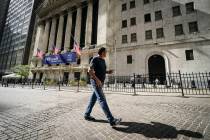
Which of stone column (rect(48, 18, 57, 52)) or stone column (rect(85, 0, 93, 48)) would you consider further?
stone column (rect(48, 18, 57, 52))

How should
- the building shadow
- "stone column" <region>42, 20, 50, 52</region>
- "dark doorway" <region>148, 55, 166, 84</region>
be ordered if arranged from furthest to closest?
"stone column" <region>42, 20, 50, 52</region>
"dark doorway" <region>148, 55, 166, 84</region>
the building shadow

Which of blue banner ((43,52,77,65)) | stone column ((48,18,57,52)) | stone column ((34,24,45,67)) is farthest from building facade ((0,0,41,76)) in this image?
blue banner ((43,52,77,65))

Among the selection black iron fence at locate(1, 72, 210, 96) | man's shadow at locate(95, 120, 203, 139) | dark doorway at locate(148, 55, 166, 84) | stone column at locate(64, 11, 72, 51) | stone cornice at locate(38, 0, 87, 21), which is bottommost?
man's shadow at locate(95, 120, 203, 139)

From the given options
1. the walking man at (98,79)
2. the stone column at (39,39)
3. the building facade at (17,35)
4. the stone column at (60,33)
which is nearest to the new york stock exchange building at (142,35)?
the stone column at (60,33)

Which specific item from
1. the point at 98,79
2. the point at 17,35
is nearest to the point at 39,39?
the point at 17,35

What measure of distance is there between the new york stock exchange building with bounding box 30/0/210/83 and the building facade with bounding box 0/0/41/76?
3351 cm

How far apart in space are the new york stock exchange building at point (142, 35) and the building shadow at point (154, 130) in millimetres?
18793

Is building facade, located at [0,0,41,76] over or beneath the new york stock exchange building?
over

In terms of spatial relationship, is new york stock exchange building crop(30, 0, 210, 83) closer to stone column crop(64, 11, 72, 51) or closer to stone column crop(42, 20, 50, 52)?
stone column crop(64, 11, 72, 51)

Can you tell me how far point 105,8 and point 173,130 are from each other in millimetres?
30121

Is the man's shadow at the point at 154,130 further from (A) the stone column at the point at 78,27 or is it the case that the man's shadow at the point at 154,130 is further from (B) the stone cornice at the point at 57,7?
(B) the stone cornice at the point at 57,7

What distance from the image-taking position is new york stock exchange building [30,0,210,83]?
63.5 feet

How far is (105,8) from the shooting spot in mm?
28859

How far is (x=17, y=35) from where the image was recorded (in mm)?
68625
